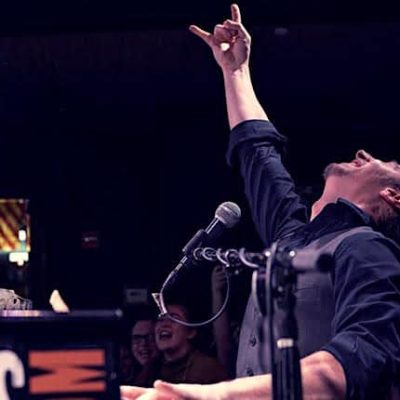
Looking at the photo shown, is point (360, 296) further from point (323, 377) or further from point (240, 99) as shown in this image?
point (240, 99)

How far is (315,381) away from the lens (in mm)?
1748

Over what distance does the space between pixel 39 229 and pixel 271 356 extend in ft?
20.3

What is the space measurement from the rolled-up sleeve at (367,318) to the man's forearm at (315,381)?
18 millimetres

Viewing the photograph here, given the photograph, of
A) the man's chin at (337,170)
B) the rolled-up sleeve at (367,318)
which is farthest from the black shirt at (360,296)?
the man's chin at (337,170)

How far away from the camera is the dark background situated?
4781mm

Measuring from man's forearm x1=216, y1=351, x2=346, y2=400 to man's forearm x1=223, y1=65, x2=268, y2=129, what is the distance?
1104 mm

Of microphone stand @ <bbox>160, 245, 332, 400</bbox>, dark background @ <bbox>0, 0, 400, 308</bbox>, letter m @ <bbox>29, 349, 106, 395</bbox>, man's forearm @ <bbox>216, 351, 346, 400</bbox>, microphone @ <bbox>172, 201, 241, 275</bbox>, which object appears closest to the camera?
letter m @ <bbox>29, 349, 106, 395</bbox>

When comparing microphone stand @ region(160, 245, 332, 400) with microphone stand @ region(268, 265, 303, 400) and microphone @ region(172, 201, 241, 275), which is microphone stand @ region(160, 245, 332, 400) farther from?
microphone @ region(172, 201, 241, 275)

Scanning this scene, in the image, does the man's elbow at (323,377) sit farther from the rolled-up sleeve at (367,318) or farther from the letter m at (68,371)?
the letter m at (68,371)

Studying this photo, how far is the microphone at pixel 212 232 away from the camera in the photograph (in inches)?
87.0

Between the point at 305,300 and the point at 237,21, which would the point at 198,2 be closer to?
the point at 237,21

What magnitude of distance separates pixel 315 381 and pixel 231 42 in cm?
133

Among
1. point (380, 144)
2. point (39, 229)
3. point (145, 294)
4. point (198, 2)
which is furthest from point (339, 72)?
point (39, 229)

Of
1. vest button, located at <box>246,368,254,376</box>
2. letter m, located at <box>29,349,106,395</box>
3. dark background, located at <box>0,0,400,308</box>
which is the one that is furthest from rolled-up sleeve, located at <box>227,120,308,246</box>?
dark background, located at <box>0,0,400,308</box>
